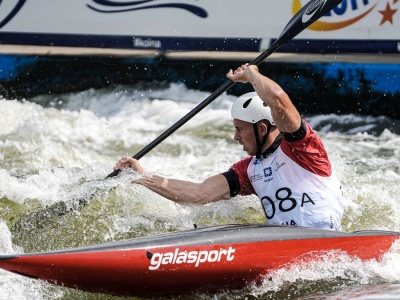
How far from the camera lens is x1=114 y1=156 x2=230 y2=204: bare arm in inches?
257

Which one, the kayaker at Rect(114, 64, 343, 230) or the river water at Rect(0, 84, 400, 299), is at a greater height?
the kayaker at Rect(114, 64, 343, 230)

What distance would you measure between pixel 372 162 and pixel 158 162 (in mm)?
2442

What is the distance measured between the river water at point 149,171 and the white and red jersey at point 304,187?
1.16ft

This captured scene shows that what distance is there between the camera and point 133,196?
695 cm

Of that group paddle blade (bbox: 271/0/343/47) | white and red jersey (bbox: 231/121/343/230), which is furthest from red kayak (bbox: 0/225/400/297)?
paddle blade (bbox: 271/0/343/47)

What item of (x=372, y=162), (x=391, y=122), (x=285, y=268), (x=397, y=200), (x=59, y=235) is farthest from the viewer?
(x=391, y=122)

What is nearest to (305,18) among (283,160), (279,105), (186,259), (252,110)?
(252,110)

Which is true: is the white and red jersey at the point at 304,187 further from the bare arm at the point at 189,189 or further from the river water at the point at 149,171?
the bare arm at the point at 189,189

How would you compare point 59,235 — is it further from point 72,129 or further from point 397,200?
point 72,129

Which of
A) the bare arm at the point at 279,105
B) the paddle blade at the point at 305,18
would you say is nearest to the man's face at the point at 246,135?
the bare arm at the point at 279,105

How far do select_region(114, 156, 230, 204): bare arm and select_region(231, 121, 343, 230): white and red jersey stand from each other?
615 mm

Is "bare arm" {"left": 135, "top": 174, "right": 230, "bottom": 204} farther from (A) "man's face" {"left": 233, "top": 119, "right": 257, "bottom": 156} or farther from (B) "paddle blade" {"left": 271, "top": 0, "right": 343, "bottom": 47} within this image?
(B) "paddle blade" {"left": 271, "top": 0, "right": 343, "bottom": 47}

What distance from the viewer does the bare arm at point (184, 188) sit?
654 centimetres

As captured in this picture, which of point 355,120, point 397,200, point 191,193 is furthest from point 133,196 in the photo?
point 355,120
